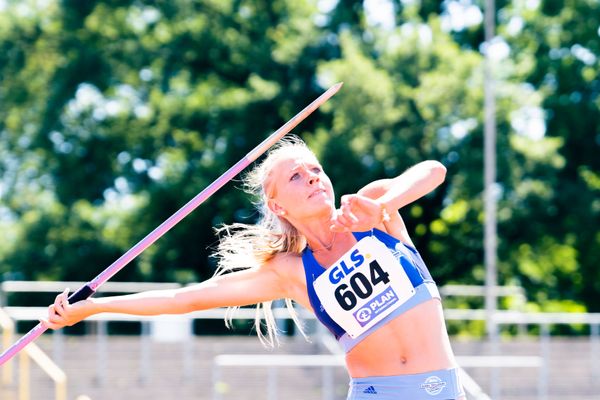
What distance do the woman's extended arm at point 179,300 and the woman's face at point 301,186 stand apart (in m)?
0.27

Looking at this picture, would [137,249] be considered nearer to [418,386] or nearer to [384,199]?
[384,199]

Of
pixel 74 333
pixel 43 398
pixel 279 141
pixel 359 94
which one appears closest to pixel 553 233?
pixel 359 94

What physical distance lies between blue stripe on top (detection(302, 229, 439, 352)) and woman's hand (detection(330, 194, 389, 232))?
285mm

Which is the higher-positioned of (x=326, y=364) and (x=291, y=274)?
(x=326, y=364)

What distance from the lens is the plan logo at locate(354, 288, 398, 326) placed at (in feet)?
13.3

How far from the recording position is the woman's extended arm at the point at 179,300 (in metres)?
4.18

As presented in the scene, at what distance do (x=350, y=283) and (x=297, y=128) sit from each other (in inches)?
843

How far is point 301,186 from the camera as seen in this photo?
4.20 m

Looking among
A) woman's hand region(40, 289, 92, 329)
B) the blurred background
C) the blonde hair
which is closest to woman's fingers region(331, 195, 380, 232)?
the blonde hair

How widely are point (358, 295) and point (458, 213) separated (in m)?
20.5

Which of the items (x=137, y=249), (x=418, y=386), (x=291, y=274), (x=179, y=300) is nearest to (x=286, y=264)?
(x=291, y=274)

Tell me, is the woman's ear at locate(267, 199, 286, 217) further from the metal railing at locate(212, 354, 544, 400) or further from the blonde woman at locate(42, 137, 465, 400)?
the metal railing at locate(212, 354, 544, 400)

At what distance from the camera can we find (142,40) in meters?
27.2

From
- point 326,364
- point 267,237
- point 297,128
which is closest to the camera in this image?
point 267,237
